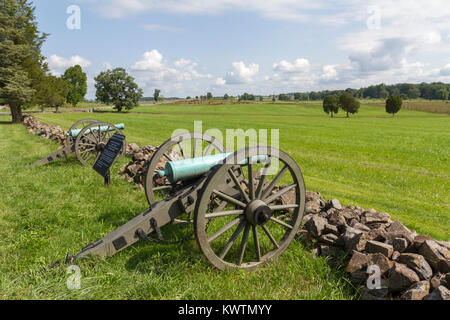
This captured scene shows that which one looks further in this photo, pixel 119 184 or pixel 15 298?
pixel 119 184

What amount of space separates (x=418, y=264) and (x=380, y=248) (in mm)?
397

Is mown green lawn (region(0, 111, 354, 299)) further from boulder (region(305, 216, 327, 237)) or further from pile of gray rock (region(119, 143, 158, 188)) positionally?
pile of gray rock (region(119, 143, 158, 188))

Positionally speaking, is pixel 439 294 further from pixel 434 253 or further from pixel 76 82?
pixel 76 82

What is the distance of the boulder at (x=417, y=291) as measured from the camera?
2.86 meters

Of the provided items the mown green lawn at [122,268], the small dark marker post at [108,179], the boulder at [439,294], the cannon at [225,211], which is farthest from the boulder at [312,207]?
the small dark marker post at [108,179]

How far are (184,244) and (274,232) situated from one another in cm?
140

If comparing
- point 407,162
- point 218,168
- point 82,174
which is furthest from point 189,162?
point 407,162

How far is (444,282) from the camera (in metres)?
2.99

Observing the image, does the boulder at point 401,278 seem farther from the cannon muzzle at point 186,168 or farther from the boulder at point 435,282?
the cannon muzzle at point 186,168

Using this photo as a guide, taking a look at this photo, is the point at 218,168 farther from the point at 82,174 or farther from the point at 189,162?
the point at 82,174

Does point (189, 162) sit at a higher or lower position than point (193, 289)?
higher

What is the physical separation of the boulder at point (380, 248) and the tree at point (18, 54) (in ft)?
109

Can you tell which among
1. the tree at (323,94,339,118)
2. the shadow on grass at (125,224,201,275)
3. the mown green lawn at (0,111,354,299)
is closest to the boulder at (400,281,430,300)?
the mown green lawn at (0,111,354,299)

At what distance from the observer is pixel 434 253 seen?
327 centimetres
